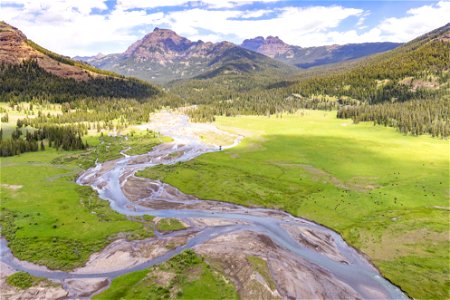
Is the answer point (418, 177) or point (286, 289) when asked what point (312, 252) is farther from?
point (418, 177)

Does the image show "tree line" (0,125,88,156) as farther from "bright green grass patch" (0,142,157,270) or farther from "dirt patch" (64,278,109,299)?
"dirt patch" (64,278,109,299)

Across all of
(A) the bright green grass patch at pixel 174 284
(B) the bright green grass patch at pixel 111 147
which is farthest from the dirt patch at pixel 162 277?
(B) the bright green grass patch at pixel 111 147

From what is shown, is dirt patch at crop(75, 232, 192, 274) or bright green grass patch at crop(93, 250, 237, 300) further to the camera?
dirt patch at crop(75, 232, 192, 274)

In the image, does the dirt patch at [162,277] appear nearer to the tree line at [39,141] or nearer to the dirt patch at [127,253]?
the dirt patch at [127,253]

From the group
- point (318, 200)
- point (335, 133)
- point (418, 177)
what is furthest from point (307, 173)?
point (335, 133)

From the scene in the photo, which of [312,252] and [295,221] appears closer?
[312,252]

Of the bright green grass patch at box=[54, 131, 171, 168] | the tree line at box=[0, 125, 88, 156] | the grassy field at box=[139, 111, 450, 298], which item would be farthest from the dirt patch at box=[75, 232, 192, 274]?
the tree line at box=[0, 125, 88, 156]

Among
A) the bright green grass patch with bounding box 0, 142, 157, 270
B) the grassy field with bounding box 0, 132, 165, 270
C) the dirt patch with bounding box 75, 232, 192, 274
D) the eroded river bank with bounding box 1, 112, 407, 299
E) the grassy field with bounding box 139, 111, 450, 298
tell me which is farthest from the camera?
the grassy field with bounding box 0, 132, 165, 270
